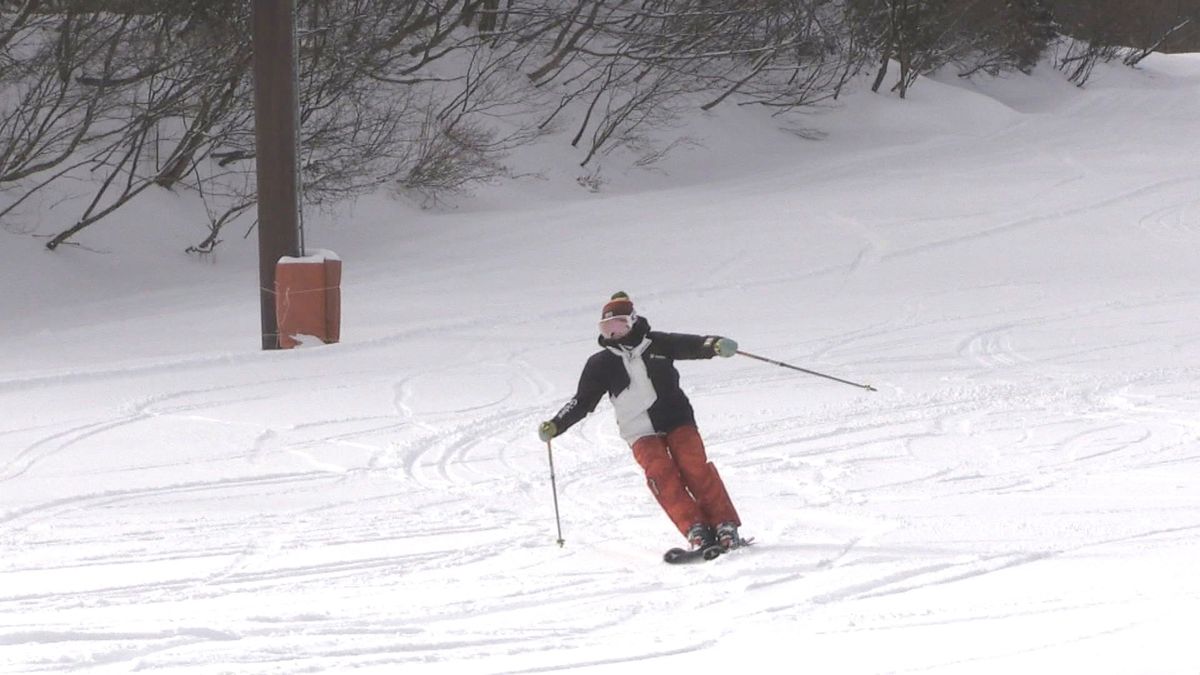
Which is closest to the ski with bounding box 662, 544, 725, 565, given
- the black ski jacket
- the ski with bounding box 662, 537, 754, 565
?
the ski with bounding box 662, 537, 754, 565

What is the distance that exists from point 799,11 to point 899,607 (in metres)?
26.0

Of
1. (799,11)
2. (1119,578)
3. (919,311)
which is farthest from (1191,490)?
(799,11)

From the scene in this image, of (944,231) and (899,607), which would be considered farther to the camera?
(944,231)

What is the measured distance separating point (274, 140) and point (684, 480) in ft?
28.5

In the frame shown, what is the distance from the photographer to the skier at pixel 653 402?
22.7 feet

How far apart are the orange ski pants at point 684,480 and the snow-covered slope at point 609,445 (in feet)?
0.85

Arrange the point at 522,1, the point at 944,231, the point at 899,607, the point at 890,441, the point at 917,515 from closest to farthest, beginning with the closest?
1. the point at 899,607
2. the point at 917,515
3. the point at 890,441
4. the point at 944,231
5. the point at 522,1

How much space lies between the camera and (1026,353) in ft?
43.4

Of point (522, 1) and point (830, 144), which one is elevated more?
point (522, 1)

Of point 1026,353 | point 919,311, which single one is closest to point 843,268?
point 919,311

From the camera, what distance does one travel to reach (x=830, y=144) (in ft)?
100

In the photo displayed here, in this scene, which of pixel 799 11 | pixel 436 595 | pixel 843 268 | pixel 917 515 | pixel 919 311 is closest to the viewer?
pixel 436 595

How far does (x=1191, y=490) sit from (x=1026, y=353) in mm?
5593

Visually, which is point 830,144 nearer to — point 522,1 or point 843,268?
point 522,1
